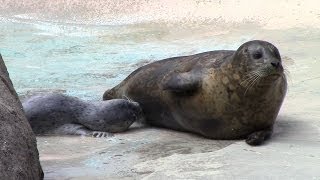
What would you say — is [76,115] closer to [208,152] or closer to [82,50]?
[208,152]

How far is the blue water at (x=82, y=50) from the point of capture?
7.22 meters

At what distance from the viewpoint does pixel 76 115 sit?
541cm

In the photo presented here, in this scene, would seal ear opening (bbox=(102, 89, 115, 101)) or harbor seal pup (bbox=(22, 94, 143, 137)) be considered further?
seal ear opening (bbox=(102, 89, 115, 101))

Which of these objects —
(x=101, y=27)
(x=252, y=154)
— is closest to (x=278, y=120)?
(x=252, y=154)

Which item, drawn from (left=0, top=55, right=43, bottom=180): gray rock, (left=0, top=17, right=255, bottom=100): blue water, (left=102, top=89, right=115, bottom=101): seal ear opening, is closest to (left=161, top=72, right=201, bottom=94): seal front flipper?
(left=102, top=89, right=115, bottom=101): seal ear opening

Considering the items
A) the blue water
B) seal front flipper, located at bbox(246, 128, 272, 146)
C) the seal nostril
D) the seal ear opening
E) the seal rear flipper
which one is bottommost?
the blue water

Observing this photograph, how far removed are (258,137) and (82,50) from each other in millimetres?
4660

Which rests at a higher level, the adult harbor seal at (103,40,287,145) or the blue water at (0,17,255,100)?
the adult harbor seal at (103,40,287,145)

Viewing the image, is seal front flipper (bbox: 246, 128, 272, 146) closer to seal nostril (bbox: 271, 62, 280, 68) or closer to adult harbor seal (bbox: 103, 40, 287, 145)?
adult harbor seal (bbox: 103, 40, 287, 145)

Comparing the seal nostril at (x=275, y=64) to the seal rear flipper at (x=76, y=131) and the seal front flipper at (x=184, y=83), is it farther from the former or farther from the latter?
the seal rear flipper at (x=76, y=131)

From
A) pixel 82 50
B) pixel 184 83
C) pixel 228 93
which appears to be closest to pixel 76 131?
pixel 184 83

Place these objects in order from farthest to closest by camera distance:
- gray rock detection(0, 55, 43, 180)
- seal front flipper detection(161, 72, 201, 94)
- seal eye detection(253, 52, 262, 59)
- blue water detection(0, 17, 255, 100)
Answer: blue water detection(0, 17, 255, 100) < seal front flipper detection(161, 72, 201, 94) < seal eye detection(253, 52, 262, 59) < gray rock detection(0, 55, 43, 180)

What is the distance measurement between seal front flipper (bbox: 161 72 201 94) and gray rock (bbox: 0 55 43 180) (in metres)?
1.68

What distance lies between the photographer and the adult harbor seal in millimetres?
4887
